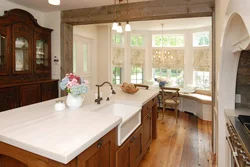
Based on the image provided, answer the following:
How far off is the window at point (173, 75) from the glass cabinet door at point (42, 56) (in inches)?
154

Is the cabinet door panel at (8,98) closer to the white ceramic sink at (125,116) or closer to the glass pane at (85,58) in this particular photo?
the white ceramic sink at (125,116)

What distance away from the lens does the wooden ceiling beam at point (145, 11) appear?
3108 millimetres

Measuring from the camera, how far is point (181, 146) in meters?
Result: 3.17

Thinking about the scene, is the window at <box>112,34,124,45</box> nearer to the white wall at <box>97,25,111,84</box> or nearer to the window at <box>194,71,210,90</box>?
the white wall at <box>97,25,111,84</box>

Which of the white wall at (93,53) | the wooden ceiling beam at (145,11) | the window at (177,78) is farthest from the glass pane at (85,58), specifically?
the window at (177,78)

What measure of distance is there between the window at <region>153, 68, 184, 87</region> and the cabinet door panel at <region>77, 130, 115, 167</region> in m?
4.95

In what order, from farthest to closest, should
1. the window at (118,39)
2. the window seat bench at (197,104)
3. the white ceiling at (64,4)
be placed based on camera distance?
1. the window at (118,39)
2. the window seat bench at (197,104)
3. the white ceiling at (64,4)

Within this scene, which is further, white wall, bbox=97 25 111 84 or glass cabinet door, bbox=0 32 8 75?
white wall, bbox=97 25 111 84

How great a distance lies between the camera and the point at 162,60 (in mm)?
6418

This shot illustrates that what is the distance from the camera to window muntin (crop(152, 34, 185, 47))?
6.24 meters

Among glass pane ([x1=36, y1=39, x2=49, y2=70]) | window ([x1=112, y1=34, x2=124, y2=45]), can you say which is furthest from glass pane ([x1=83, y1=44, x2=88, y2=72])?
glass pane ([x1=36, y1=39, x2=49, y2=70])

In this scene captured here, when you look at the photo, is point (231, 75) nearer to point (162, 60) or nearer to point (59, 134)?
point (59, 134)

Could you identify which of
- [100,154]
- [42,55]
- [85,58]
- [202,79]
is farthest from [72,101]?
[202,79]

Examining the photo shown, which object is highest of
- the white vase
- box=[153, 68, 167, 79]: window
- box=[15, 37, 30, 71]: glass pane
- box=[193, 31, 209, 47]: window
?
box=[193, 31, 209, 47]: window
